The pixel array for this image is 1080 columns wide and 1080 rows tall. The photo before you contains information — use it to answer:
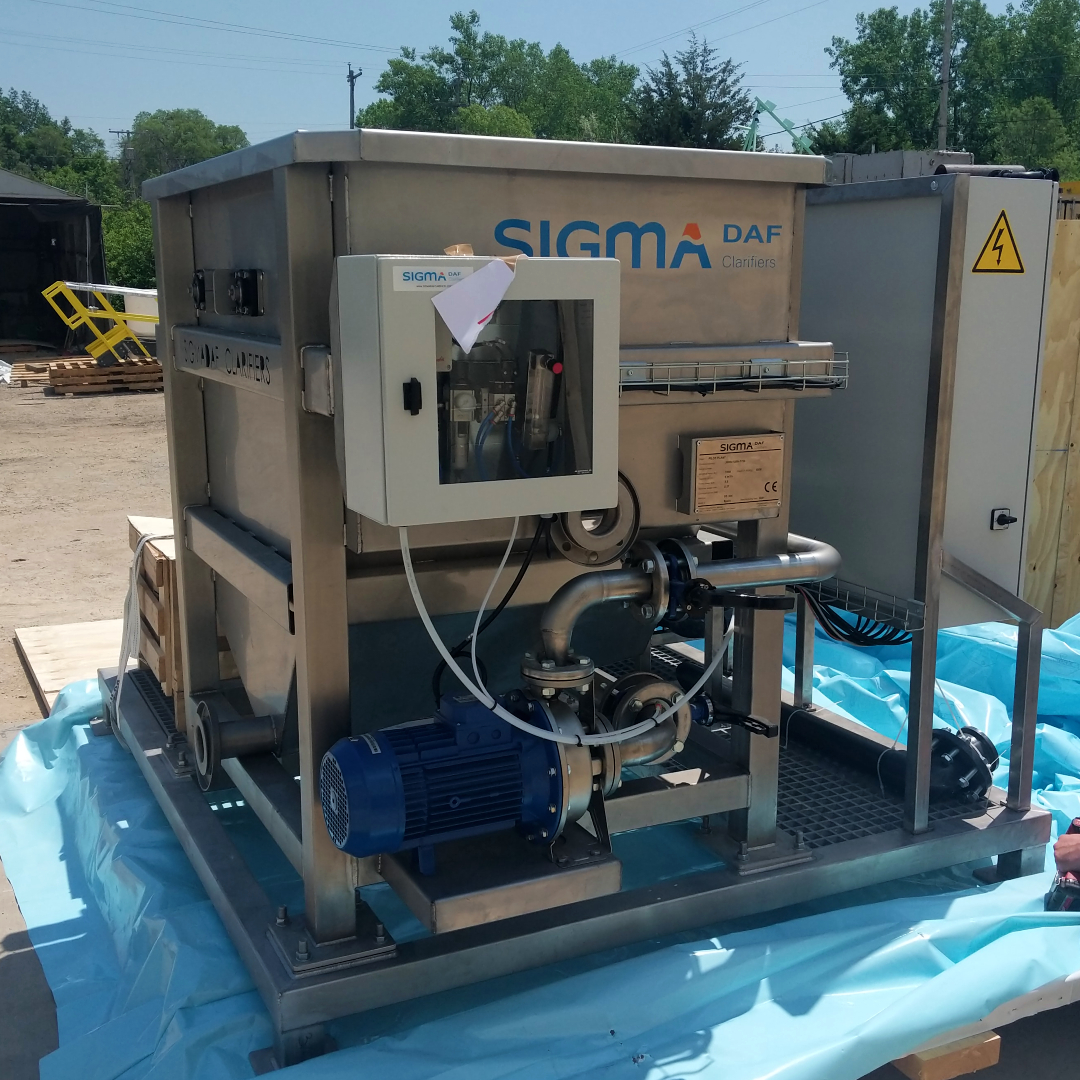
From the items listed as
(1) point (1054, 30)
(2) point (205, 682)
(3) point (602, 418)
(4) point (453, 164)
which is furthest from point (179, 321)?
(1) point (1054, 30)

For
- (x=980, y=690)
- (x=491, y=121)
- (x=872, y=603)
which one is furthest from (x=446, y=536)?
(x=491, y=121)

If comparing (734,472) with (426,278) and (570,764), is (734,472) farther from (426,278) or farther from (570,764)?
(426,278)

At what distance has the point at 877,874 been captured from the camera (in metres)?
2.36

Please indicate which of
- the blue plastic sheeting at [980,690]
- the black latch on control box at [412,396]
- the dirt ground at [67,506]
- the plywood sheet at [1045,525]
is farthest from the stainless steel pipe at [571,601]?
the plywood sheet at [1045,525]

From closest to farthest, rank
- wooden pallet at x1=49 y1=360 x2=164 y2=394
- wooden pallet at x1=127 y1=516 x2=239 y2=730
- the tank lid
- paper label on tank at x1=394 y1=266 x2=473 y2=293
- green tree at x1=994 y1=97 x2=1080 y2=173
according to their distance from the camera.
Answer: paper label on tank at x1=394 y1=266 x2=473 y2=293
the tank lid
wooden pallet at x1=127 y1=516 x2=239 y2=730
wooden pallet at x1=49 y1=360 x2=164 y2=394
green tree at x1=994 y1=97 x2=1080 y2=173

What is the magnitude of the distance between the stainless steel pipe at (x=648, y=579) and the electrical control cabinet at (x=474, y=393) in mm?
246

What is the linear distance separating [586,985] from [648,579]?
0.74 meters

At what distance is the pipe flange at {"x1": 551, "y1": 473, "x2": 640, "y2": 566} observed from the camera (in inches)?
76.2

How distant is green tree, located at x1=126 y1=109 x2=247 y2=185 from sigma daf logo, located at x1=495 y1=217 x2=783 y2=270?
67.7 meters

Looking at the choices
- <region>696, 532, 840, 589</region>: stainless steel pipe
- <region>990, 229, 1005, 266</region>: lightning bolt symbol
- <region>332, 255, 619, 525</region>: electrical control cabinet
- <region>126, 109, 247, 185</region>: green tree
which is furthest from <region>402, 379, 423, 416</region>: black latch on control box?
<region>126, 109, 247, 185</region>: green tree

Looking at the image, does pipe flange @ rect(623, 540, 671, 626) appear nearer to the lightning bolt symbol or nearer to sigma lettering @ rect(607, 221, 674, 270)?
sigma lettering @ rect(607, 221, 674, 270)

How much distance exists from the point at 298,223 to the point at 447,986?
4.37 feet

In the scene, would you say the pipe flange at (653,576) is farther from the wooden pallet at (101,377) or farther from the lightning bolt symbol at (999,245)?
the wooden pallet at (101,377)

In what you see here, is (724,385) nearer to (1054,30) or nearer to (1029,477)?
Result: (1029,477)
